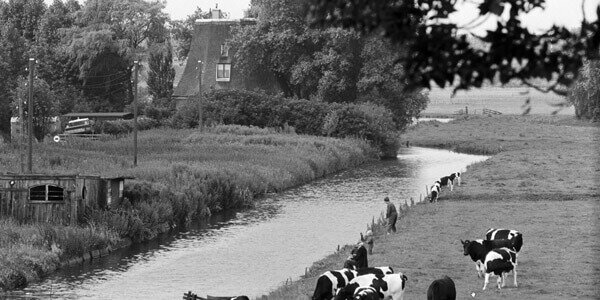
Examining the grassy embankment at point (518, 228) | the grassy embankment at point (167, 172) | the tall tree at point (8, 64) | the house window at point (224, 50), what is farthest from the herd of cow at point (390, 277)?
the house window at point (224, 50)

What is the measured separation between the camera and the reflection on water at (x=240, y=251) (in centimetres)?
2927

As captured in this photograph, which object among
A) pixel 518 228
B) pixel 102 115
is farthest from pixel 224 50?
pixel 518 228

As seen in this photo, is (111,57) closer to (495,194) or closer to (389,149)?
(389,149)

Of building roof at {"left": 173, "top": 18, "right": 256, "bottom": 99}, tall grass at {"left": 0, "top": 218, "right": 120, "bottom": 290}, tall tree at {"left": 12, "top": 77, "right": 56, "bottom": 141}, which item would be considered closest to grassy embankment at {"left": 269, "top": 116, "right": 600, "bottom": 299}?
tall grass at {"left": 0, "top": 218, "right": 120, "bottom": 290}

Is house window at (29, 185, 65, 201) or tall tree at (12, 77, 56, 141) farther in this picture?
tall tree at (12, 77, 56, 141)

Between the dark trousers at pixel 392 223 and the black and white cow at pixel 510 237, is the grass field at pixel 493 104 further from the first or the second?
the black and white cow at pixel 510 237

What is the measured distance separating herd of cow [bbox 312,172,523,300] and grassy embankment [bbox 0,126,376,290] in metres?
10.4

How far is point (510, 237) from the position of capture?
28.4m

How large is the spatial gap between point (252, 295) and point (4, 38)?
76238 millimetres

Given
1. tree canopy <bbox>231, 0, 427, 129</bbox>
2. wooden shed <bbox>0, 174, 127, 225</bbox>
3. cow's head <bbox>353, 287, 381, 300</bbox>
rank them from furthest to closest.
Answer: tree canopy <bbox>231, 0, 427, 129</bbox> < wooden shed <bbox>0, 174, 127, 225</bbox> < cow's head <bbox>353, 287, 381, 300</bbox>

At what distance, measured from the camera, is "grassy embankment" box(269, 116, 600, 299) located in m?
25.1

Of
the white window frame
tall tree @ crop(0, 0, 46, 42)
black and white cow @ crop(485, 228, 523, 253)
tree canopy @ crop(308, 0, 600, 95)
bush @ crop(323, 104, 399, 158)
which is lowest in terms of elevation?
black and white cow @ crop(485, 228, 523, 253)

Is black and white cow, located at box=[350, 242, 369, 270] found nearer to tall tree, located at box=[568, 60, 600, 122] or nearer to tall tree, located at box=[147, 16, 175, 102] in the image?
tall tree, located at box=[568, 60, 600, 122]

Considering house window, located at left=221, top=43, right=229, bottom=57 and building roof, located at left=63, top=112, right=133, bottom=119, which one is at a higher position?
house window, located at left=221, top=43, right=229, bottom=57
